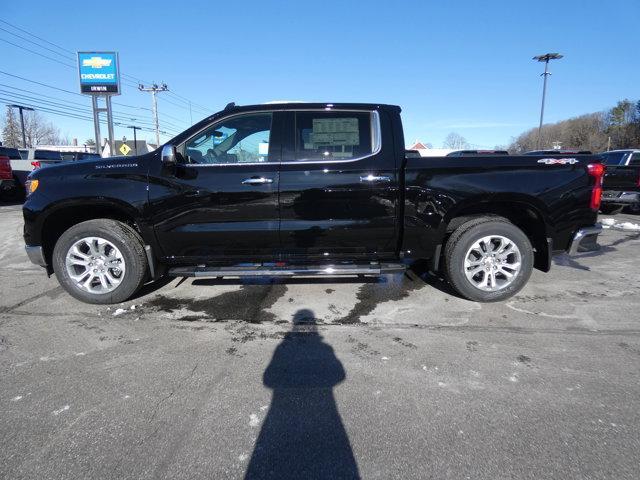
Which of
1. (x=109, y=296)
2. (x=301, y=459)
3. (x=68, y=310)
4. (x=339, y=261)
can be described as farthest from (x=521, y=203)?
(x=68, y=310)

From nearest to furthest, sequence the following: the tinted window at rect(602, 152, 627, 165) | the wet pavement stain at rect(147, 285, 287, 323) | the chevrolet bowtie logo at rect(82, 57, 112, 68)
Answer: the wet pavement stain at rect(147, 285, 287, 323) < the tinted window at rect(602, 152, 627, 165) < the chevrolet bowtie logo at rect(82, 57, 112, 68)

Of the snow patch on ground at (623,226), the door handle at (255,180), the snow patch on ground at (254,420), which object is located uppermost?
the door handle at (255,180)

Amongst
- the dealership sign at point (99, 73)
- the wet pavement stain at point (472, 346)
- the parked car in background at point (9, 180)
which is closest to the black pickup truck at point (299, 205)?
the wet pavement stain at point (472, 346)

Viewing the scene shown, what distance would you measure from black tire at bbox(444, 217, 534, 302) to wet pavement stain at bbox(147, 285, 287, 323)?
191 cm

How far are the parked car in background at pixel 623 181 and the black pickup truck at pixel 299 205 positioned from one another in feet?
26.6

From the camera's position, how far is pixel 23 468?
2.00 m

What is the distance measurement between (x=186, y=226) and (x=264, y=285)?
51.7 inches

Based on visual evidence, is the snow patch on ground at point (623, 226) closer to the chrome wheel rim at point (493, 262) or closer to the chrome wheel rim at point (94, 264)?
the chrome wheel rim at point (493, 262)

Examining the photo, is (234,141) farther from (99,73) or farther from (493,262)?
(99,73)

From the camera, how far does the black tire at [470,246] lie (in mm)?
4203

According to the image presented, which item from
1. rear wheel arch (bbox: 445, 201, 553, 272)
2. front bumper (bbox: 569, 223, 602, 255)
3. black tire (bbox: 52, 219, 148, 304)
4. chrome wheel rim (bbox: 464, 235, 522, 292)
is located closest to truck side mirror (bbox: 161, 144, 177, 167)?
black tire (bbox: 52, 219, 148, 304)

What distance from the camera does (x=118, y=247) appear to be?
410cm

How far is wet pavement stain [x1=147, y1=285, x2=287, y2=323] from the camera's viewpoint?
398cm

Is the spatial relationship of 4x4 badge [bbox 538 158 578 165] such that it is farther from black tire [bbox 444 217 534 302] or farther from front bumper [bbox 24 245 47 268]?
front bumper [bbox 24 245 47 268]
